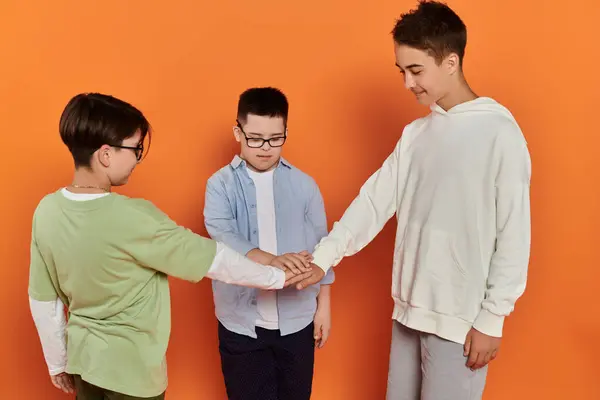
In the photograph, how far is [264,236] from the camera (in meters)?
2.06

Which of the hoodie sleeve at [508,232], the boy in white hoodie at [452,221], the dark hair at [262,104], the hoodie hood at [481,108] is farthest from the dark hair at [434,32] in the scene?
the dark hair at [262,104]

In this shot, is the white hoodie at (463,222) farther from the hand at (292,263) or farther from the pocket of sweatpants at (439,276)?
the hand at (292,263)

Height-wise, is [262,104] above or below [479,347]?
above

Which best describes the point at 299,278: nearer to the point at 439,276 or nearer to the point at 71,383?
the point at 439,276

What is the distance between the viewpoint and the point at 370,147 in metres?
2.54

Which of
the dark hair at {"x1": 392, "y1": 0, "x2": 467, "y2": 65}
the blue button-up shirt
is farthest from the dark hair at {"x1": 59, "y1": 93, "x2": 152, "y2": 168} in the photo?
the dark hair at {"x1": 392, "y1": 0, "x2": 467, "y2": 65}

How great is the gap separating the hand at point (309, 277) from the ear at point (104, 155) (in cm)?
63

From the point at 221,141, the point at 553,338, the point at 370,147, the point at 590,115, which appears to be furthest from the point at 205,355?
the point at 590,115

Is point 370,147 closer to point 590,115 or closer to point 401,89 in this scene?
point 401,89

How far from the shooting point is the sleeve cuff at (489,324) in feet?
5.32

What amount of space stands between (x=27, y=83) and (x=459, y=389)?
1.87 meters

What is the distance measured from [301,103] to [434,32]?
86 centimetres

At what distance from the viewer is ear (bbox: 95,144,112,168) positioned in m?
1.58

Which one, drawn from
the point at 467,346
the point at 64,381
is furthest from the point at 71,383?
the point at 467,346
